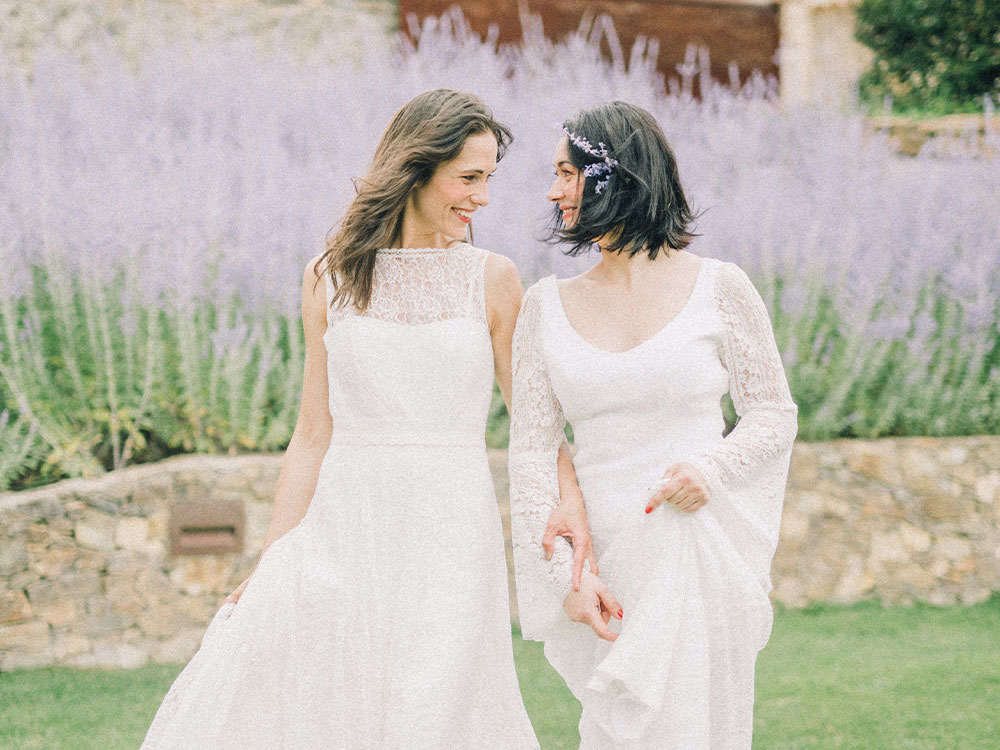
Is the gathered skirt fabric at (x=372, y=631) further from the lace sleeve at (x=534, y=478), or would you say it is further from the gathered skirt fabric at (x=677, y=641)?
the gathered skirt fabric at (x=677, y=641)

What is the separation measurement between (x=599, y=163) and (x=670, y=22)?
353 inches

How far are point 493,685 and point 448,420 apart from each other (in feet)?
2.01

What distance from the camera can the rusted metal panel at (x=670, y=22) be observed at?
33.6 ft

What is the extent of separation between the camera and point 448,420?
2600 millimetres

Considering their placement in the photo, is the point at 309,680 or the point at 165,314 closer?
the point at 309,680

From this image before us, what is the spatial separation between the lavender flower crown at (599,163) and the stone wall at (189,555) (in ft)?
9.31

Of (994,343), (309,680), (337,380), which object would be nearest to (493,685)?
(309,680)

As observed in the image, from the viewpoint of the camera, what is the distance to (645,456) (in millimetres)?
2361

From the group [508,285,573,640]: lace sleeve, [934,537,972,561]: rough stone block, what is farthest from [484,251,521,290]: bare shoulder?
[934,537,972,561]: rough stone block

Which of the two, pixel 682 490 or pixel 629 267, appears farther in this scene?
pixel 629 267

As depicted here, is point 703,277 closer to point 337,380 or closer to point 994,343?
point 337,380

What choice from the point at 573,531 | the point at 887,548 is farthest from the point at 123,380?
the point at 887,548

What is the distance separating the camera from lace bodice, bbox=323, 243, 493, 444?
2584 mm

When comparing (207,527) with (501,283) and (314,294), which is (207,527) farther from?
(501,283)
